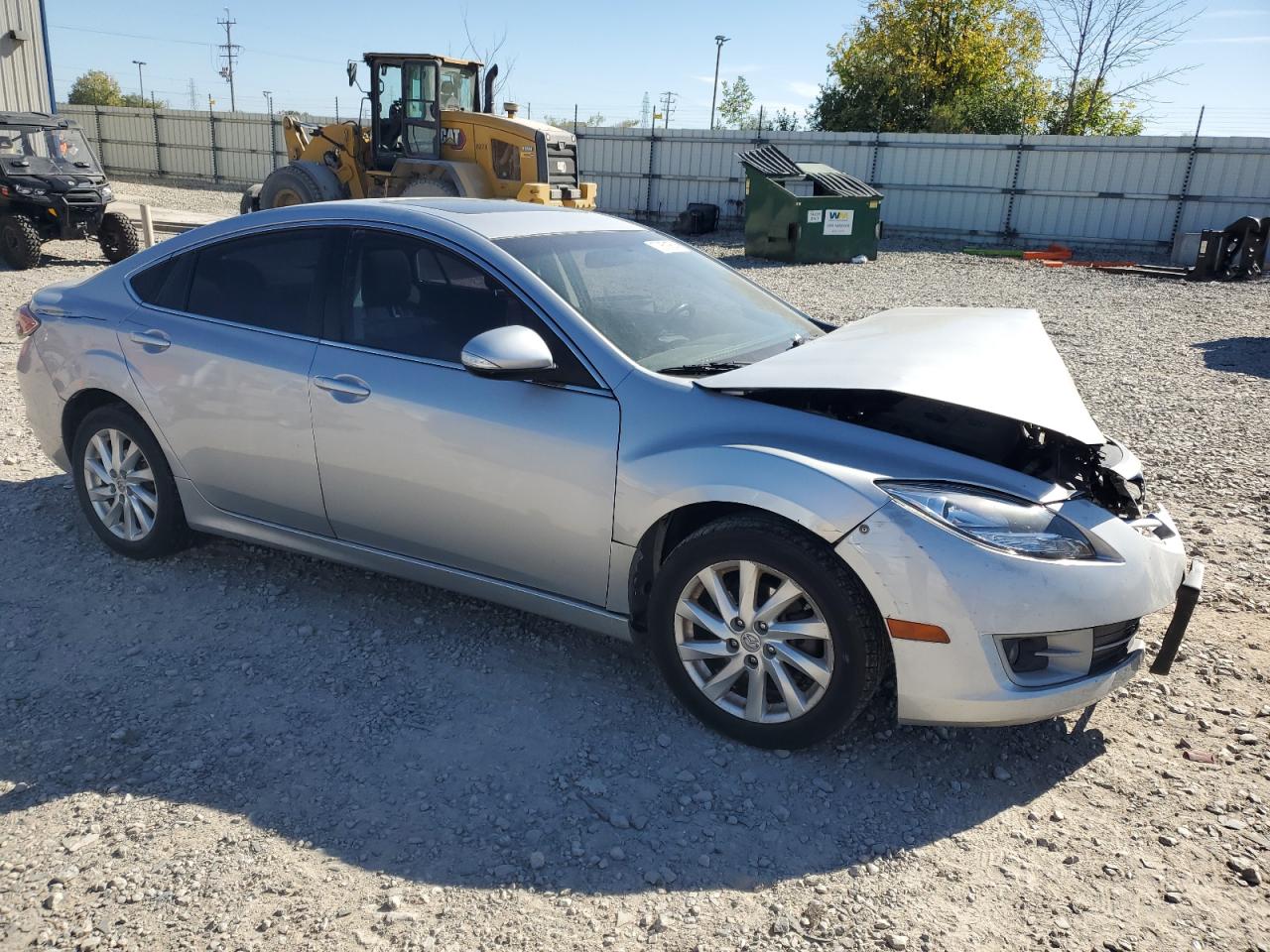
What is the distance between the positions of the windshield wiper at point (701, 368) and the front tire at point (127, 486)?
2.32m

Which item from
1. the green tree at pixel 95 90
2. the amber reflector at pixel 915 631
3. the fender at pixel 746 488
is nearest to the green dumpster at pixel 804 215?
the fender at pixel 746 488

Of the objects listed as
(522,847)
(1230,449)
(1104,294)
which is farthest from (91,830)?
(1104,294)

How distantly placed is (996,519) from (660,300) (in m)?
1.62

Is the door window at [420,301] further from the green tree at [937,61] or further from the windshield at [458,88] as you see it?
the green tree at [937,61]

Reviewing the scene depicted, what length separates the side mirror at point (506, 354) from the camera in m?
3.10

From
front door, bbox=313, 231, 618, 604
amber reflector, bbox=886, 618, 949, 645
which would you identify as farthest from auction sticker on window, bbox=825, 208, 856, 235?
amber reflector, bbox=886, 618, 949, 645

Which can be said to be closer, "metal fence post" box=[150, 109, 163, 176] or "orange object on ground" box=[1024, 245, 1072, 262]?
"orange object on ground" box=[1024, 245, 1072, 262]

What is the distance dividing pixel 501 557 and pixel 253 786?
1.07 meters

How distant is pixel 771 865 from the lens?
2605mm

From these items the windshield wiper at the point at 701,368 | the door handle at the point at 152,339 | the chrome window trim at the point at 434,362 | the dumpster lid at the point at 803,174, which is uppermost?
the dumpster lid at the point at 803,174

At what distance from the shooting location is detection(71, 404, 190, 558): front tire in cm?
418

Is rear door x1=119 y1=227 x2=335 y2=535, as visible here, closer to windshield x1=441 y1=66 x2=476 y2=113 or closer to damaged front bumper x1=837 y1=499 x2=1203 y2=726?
damaged front bumper x1=837 y1=499 x2=1203 y2=726

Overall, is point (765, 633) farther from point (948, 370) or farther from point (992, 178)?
point (992, 178)

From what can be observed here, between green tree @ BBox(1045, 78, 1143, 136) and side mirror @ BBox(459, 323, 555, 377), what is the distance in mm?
35375
